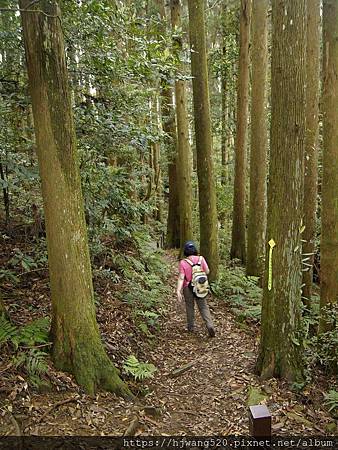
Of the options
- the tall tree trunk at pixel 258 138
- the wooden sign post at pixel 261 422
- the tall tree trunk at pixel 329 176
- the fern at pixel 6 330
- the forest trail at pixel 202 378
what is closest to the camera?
the wooden sign post at pixel 261 422

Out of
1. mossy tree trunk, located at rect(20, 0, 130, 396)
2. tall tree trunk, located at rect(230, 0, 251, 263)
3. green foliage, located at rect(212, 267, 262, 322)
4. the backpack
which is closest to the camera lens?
mossy tree trunk, located at rect(20, 0, 130, 396)

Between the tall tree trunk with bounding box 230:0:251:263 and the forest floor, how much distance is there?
6772mm

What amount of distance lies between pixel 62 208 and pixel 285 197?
2.94 meters

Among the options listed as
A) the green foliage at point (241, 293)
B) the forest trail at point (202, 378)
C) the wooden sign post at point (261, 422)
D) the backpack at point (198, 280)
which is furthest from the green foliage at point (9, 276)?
the green foliage at point (241, 293)

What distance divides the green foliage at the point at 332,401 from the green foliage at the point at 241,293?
347 cm

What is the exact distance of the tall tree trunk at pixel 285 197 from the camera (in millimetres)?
5066

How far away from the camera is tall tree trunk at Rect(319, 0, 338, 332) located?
697 cm

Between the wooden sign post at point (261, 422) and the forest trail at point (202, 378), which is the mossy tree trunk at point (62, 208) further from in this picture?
the wooden sign post at point (261, 422)

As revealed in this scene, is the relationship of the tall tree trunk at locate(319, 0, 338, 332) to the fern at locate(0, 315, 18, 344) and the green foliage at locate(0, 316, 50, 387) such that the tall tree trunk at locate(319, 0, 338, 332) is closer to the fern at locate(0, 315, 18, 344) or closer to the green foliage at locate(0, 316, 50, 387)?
the green foliage at locate(0, 316, 50, 387)

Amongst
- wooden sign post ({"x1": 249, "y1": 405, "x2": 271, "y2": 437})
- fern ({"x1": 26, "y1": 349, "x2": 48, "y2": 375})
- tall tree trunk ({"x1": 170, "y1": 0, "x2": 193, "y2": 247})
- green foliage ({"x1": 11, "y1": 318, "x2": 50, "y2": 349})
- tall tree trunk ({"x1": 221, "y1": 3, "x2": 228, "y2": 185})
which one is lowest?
wooden sign post ({"x1": 249, "y1": 405, "x2": 271, "y2": 437})

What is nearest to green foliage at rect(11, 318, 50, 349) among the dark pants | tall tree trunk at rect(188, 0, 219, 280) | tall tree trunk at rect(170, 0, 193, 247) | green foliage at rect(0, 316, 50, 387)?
green foliage at rect(0, 316, 50, 387)

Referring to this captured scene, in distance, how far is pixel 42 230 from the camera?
7.77 m

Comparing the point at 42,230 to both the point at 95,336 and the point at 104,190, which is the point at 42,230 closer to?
the point at 104,190

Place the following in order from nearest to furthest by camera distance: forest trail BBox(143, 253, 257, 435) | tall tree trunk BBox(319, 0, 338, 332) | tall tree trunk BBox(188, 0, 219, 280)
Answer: forest trail BBox(143, 253, 257, 435), tall tree trunk BBox(319, 0, 338, 332), tall tree trunk BBox(188, 0, 219, 280)
